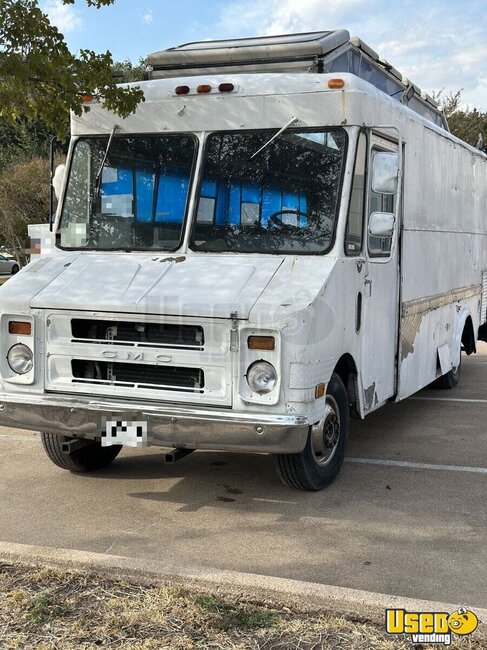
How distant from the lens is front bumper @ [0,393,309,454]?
4699 mm

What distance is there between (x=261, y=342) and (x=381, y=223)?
59.9 inches

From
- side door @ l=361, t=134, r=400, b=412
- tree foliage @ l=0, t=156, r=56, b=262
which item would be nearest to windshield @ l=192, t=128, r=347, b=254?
side door @ l=361, t=134, r=400, b=412

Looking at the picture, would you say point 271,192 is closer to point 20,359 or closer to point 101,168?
point 101,168

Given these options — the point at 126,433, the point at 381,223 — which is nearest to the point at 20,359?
the point at 126,433

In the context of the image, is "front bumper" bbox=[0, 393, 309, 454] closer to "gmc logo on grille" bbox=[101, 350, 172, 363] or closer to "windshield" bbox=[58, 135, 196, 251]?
"gmc logo on grille" bbox=[101, 350, 172, 363]

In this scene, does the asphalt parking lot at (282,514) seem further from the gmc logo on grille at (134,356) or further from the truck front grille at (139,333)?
the truck front grille at (139,333)

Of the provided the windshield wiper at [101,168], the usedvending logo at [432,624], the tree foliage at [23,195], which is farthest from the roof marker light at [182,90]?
the tree foliage at [23,195]

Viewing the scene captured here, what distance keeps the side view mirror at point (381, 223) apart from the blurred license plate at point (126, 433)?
222 centimetres

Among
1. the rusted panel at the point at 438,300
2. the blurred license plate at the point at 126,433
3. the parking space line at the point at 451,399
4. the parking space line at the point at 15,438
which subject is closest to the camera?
the blurred license plate at the point at 126,433

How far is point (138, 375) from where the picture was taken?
16.7 ft

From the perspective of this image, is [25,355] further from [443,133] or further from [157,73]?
[443,133]

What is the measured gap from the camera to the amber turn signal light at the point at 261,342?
15.4 ft

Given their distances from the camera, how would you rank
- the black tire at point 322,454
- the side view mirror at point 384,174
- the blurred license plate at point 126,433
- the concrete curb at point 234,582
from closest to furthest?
the concrete curb at point 234,582, the blurred license plate at point 126,433, the black tire at point 322,454, the side view mirror at point 384,174

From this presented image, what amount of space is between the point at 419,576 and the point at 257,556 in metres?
0.93
